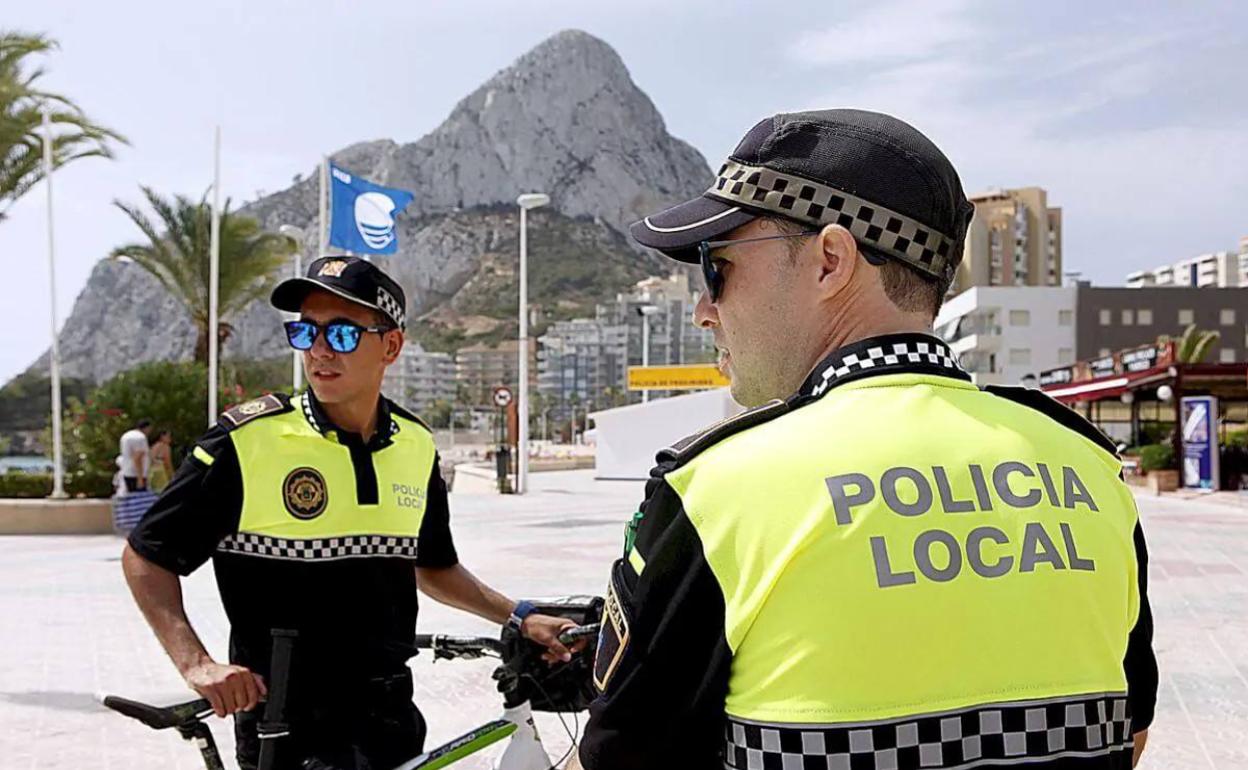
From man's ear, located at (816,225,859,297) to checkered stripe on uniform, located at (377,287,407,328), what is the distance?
5.65 ft

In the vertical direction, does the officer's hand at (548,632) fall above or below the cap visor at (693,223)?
below

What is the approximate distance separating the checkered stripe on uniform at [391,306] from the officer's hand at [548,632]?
2.86 feet

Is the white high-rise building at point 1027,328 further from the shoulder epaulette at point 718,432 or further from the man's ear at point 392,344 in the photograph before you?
the shoulder epaulette at point 718,432

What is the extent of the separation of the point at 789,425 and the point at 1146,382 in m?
31.2

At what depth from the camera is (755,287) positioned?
4.78ft

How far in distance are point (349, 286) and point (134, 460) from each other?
1447cm

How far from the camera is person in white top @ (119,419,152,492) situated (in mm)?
15961

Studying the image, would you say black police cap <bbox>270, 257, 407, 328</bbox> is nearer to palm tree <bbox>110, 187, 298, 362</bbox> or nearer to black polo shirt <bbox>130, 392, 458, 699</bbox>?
black polo shirt <bbox>130, 392, 458, 699</bbox>

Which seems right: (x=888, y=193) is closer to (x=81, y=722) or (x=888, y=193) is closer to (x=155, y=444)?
(x=81, y=722)

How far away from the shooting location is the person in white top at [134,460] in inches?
628

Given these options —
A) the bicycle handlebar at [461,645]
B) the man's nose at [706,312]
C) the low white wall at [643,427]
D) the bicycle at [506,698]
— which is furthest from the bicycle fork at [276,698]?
the low white wall at [643,427]

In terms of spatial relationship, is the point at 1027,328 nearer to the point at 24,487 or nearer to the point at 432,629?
the point at 24,487

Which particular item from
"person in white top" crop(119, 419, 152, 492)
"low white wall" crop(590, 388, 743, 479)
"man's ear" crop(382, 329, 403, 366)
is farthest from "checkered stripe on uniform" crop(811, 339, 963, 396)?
"low white wall" crop(590, 388, 743, 479)

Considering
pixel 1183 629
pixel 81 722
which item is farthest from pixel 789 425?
pixel 1183 629
